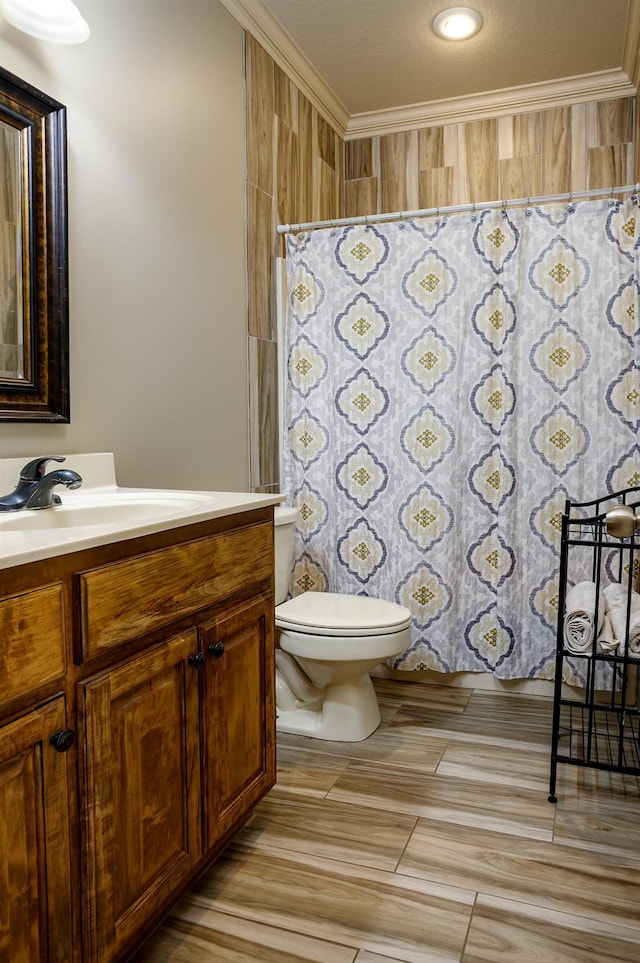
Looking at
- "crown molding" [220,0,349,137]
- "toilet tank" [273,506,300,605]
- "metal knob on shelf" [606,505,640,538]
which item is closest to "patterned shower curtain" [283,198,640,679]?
"toilet tank" [273,506,300,605]

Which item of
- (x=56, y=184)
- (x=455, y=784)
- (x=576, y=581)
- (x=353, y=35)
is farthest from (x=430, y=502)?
(x=353, y=35)

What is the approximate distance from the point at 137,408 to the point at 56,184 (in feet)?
1.98

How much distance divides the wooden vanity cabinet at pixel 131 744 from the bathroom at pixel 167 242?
325 mm

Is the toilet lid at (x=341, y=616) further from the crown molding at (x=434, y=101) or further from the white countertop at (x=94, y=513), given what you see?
the crown molding at (x=434, y=101)

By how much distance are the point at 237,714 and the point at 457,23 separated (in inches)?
102

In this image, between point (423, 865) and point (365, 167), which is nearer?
point (423, 865)

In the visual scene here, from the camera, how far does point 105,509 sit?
Answer: 1.58 m

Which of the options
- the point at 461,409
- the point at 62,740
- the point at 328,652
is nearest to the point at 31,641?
the point at 62,740

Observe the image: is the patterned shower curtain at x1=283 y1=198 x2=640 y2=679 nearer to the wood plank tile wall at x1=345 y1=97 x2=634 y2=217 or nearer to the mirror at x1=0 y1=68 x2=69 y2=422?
the wood plank tile wall at x1=345 y1=97 x2=634 y2=217

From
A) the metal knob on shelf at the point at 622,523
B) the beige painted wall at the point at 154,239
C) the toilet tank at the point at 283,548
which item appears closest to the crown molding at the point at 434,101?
the beige painted wall at the point at 154,239

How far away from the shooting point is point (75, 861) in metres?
1.03

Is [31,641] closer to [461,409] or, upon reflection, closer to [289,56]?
[461,409]

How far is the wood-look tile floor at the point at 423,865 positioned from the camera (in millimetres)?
1353

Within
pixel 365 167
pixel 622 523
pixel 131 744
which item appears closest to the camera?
pixel 131 744
